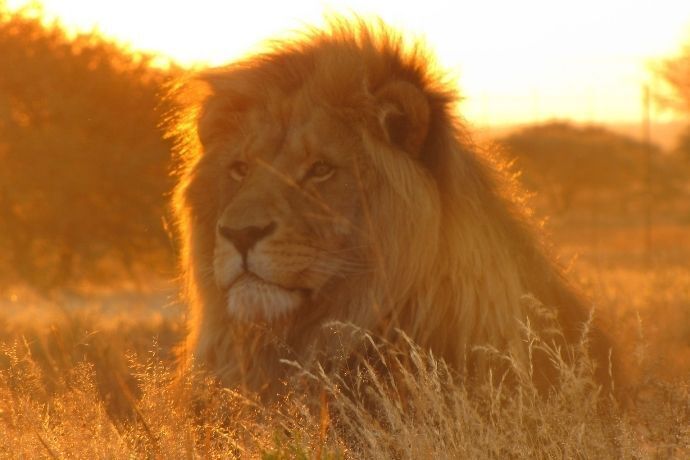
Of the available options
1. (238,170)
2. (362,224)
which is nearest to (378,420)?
(362,224)

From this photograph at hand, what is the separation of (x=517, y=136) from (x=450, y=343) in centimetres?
3588

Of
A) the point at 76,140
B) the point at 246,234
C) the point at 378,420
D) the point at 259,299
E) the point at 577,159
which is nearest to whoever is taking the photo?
the point at 378,420

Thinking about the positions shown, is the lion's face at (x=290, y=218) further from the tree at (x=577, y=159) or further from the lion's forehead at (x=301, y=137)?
the tree at (x=577, y=159)

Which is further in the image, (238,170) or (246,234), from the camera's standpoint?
(238,170)

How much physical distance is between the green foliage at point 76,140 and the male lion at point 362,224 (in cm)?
821

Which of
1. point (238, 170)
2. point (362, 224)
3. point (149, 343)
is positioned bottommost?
point (149, 343)

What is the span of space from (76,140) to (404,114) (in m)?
9.10

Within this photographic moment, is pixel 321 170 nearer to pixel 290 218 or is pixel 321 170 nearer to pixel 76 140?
pixel 290 218

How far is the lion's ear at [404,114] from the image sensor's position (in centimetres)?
477

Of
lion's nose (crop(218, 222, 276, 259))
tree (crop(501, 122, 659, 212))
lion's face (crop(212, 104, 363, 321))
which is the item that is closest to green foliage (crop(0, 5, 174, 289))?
lion's face (crop(212, 104, 363, 321))

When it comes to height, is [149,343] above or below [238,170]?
below

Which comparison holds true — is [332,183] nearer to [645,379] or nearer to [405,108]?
[405,108]

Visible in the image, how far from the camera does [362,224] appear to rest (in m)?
4.82

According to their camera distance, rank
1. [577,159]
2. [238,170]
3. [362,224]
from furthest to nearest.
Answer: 1. [577,159]
2. [238,170]
3. [362,224]
